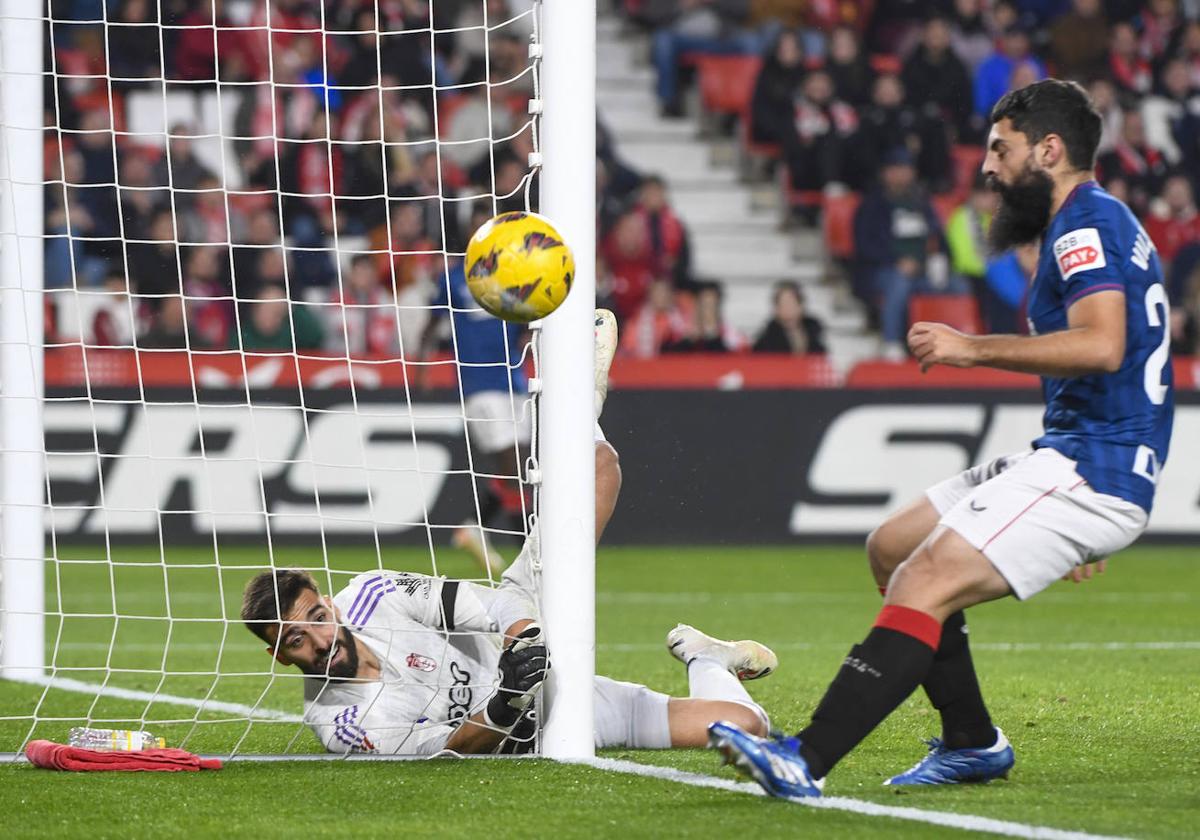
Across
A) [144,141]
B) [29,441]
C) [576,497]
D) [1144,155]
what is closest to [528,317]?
[576,497]

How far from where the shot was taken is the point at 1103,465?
421cm

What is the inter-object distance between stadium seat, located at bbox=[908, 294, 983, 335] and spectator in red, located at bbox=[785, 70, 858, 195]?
166cm

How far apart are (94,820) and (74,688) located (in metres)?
2.76

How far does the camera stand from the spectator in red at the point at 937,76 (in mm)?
16500

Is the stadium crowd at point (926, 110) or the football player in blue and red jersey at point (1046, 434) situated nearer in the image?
the football player in blue and red jersey at point (1046, 434)

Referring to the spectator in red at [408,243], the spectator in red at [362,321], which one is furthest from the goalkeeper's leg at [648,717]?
the spectator in red at [362,321]

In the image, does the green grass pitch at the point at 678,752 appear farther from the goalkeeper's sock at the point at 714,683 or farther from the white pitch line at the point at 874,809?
the goalkeeper's sock at the point at 714,683

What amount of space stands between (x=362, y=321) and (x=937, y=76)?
6.16 m

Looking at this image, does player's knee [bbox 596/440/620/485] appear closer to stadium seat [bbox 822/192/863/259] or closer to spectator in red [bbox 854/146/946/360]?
spectator in red [bbox 854/146/946/360]

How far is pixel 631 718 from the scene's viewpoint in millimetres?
5258

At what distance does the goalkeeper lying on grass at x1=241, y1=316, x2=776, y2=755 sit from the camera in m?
5.04

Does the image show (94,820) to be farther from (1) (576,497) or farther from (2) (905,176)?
(2) (905,176)

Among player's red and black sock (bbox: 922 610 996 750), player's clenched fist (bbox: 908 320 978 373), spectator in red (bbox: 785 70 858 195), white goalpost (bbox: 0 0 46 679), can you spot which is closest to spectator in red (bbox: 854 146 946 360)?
spectator in red (bbox: 785 70 858 195)

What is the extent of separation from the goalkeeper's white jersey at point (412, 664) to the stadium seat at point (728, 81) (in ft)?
40.9
